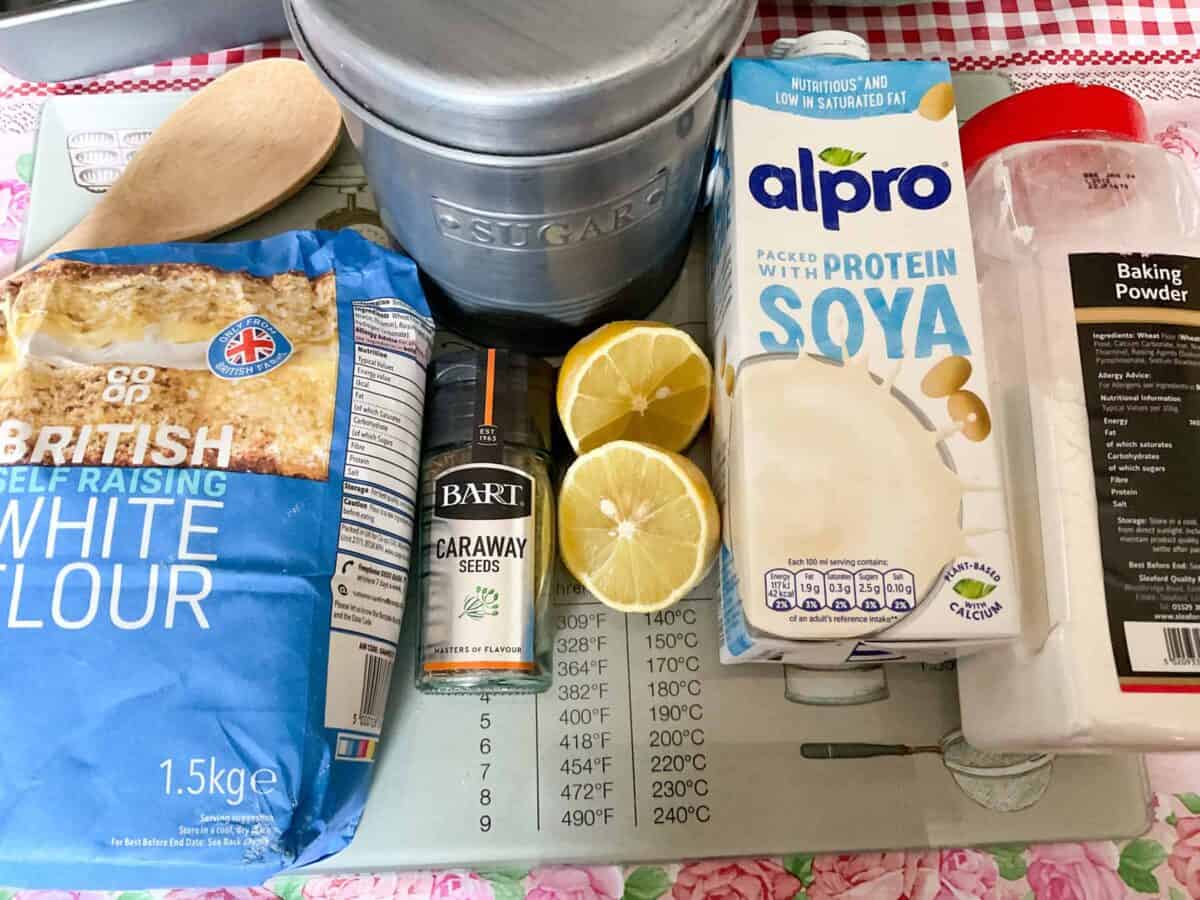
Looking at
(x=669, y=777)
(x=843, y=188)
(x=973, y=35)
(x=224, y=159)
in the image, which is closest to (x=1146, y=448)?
(x=843, y=188)

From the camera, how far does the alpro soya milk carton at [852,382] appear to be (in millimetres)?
454

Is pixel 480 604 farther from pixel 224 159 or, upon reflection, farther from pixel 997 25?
pixel 997 25

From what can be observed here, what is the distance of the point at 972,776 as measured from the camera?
0.56 meters

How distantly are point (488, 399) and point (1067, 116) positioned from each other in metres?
0.36

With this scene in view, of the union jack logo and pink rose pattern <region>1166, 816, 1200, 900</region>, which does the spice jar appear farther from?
pink rose pattern <region>1166, 816, 1200, 900</region>

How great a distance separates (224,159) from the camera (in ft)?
2.15

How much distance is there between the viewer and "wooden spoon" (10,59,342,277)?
0.63 m

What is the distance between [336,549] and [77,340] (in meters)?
0.19

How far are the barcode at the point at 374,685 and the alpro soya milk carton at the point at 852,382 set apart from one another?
20 cm

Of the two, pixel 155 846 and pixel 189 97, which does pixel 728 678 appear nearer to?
pixel 155 846

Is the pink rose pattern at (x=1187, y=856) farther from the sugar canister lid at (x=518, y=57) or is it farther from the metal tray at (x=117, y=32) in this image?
the metal tray at (x=117, y=32)

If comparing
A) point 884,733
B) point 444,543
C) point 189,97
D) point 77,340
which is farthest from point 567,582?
point 189,97

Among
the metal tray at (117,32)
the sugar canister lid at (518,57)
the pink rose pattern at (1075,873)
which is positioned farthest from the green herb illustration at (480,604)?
the metal tray at (117,32)

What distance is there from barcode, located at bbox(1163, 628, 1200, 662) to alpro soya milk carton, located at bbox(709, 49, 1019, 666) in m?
0.07
